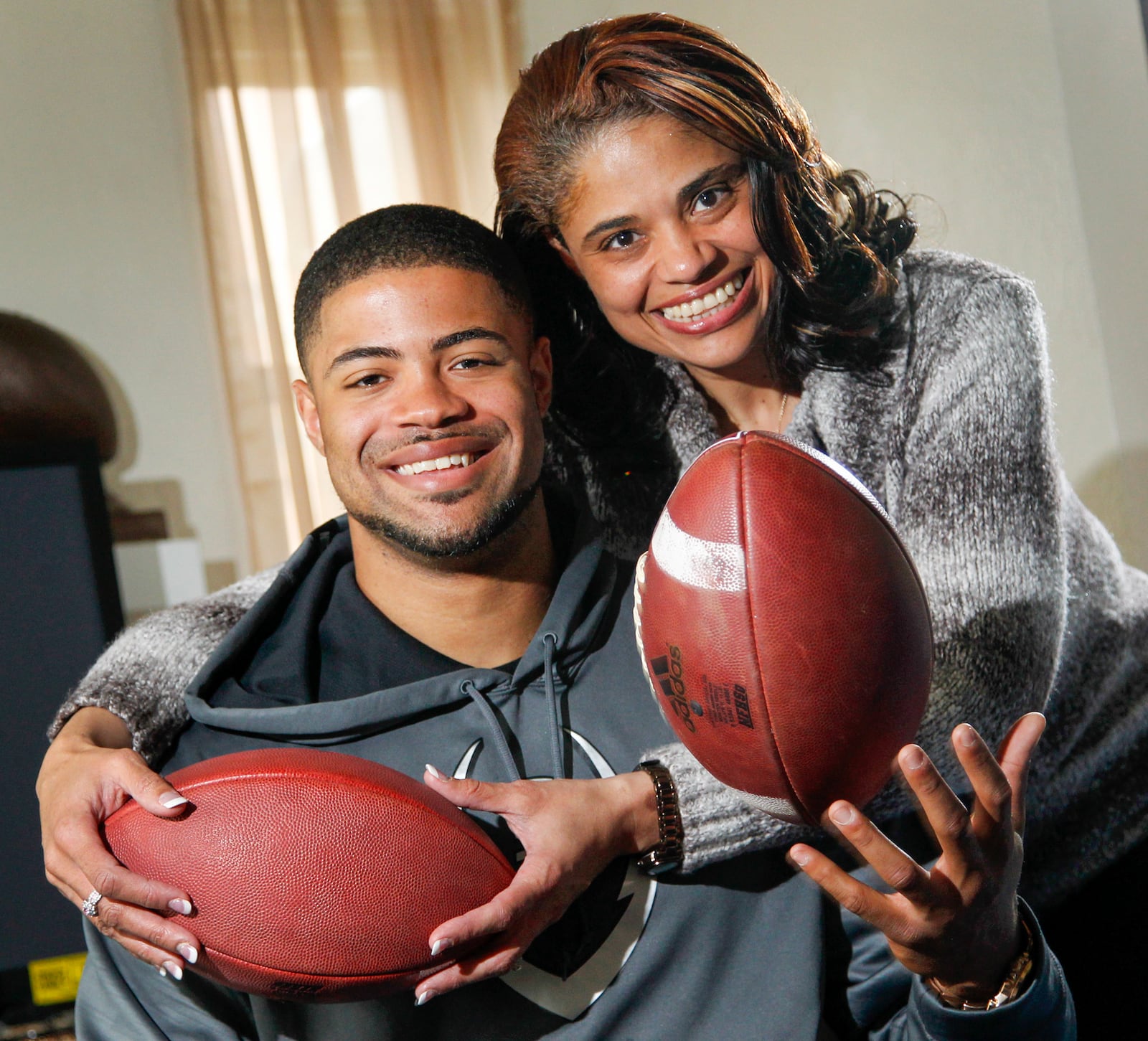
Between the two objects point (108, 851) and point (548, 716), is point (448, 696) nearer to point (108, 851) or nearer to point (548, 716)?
point (548, 716)

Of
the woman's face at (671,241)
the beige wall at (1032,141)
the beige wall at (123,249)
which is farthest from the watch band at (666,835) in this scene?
the beige wall at (123,249)

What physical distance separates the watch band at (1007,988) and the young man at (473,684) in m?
0.01

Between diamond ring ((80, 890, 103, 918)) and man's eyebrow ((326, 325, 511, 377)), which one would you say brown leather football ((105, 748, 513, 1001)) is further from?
man's eyebrow ((326, 325, 511, 377))

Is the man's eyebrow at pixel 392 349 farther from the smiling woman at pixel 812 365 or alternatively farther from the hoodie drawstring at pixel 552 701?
the hoodie drawstring at pixel 552 701

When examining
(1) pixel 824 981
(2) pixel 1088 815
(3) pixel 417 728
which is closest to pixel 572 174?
(3) pixel 417 728

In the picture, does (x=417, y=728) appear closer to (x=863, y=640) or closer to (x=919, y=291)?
(x=863, y=640)

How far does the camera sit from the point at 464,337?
0.93 metres

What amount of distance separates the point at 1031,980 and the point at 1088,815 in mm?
462

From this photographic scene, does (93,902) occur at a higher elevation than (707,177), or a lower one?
lower

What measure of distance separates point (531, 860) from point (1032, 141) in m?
1.05

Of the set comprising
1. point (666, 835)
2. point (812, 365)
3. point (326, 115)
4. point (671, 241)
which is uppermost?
point (326, 115)

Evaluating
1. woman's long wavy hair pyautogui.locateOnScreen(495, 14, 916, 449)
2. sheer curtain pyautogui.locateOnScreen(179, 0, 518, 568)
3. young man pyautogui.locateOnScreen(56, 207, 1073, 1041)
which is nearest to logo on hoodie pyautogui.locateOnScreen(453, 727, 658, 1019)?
young man pyautogui.locateOnScreen(56, 207, 1073, 1041)

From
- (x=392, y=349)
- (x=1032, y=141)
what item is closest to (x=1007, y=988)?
(x=392, y=349)

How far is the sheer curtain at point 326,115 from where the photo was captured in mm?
1536
